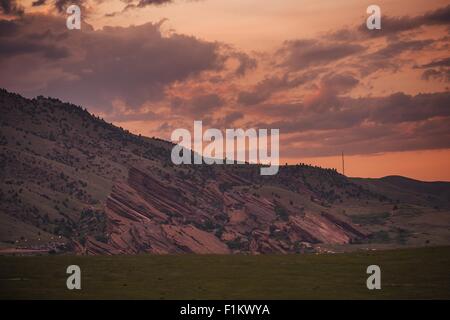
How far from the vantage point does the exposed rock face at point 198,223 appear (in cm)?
11644

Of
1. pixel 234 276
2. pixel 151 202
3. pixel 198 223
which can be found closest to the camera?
pixel 234 276

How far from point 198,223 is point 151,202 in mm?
9107

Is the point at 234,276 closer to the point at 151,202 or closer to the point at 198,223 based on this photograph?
the point at 198,223

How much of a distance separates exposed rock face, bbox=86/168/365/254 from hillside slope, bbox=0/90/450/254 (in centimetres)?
25

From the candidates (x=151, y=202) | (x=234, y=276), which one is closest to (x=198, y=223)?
(x=151, y=202)

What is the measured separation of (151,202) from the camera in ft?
450

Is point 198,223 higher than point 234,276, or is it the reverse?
point 198,223

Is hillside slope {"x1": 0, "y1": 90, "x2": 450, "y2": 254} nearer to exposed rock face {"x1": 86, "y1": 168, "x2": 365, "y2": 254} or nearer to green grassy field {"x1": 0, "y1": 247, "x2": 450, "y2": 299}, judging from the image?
exposed rock face {"x1": 86, "y1": 168, "x2": 365, "y2": 254}

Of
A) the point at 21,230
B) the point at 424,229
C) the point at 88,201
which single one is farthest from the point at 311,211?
the point at 21,230

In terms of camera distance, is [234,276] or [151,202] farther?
[151,202]

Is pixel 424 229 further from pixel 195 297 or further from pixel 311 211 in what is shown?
pixel 195 297

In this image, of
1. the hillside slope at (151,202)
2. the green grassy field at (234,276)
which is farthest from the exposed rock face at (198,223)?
the green grassy field at (234,276)

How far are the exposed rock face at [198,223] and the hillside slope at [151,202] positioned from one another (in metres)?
0.25

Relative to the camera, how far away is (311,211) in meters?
151
